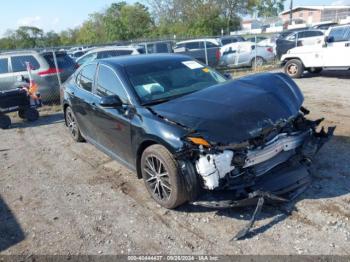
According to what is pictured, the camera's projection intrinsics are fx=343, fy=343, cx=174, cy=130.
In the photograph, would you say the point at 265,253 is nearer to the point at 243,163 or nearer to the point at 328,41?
the point at 243,163

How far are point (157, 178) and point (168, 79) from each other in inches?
56.3

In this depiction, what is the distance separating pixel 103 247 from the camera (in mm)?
3430

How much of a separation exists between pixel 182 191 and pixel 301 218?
127 centimetres

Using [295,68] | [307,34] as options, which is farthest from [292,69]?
[307,34]

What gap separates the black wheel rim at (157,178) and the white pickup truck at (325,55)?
940 cm

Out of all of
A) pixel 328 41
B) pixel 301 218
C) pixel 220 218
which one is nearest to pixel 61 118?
pixel 220 218

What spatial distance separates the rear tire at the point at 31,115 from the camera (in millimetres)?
9312

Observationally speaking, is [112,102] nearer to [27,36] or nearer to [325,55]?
[325,55]

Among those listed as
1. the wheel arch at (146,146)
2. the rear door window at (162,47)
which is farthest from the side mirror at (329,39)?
the wheel arch at (146,146)

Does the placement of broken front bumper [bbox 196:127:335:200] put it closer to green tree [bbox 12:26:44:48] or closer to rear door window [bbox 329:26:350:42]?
rear door window [bbox 329:26:350:42]

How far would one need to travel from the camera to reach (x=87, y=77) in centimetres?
556

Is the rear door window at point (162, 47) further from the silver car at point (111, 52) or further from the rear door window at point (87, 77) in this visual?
the rear door window at point (87, 77)

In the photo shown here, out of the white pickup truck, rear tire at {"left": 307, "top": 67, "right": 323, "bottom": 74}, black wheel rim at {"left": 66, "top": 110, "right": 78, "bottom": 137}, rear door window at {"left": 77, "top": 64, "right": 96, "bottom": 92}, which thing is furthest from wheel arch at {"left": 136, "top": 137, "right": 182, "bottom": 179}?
rear tire at {"left": 307, "top": 67, "right": 323, "bottom": 74}

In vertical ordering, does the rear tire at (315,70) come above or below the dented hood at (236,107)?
below
